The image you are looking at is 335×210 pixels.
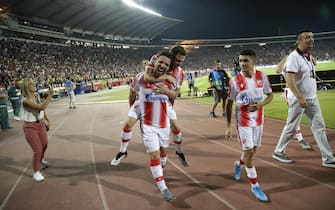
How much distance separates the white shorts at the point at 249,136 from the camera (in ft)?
12.5

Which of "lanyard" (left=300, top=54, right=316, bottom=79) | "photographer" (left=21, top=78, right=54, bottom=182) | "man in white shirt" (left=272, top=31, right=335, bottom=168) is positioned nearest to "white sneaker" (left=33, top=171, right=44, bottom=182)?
"photographer" (left=21, top=78, right=54, bottom=182)

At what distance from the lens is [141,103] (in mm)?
3982

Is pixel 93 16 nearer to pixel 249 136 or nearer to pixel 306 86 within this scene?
pixel 306 86

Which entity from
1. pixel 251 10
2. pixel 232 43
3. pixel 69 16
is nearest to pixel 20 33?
pixel 69 16

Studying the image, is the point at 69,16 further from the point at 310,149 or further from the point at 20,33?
the point at 310,149

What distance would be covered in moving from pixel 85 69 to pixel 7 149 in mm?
35949

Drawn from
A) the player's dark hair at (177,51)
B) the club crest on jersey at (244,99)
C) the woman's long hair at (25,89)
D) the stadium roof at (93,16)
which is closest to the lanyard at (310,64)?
the club crest on jersey at (244,99)

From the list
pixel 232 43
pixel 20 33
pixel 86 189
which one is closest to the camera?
pixel 86 189

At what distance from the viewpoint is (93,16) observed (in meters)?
43.8

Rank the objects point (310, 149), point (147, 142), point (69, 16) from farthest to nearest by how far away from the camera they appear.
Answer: point (69, 16)
point (310, 149)
point (147, 142)

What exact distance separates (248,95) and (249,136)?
602mm

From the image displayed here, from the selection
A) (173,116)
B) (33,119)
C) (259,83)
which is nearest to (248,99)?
(259,83)

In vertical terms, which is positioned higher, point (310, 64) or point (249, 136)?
point (310, 64)

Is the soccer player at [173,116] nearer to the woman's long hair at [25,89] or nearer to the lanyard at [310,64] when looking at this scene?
the woman's long hair at [25,89]
